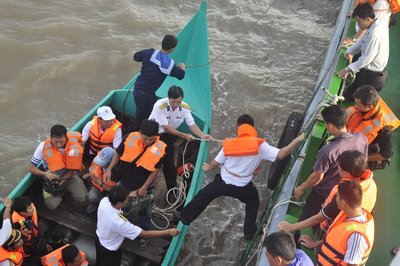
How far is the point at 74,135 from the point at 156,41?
16.4ft

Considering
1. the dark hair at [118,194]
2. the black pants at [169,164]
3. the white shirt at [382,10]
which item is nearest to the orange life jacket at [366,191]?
the dark hair at [118,194]

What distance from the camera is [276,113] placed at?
8.34 m

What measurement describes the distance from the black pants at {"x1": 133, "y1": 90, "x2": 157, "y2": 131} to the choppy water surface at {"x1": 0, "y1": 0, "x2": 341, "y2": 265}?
1.67m

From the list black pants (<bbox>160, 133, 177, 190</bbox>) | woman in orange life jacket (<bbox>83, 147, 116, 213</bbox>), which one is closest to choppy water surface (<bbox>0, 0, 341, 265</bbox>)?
black pants (<bbox>160, 133, 177, 190</bbox>)

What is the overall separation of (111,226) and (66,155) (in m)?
1.34

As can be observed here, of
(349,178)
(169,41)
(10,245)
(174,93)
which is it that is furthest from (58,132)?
(349,178)

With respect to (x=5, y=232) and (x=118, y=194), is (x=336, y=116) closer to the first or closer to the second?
(x=118, y=194)

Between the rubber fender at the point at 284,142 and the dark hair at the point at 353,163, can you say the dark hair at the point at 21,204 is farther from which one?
the dark hair at the point at 353,163

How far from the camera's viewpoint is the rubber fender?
5.00 meters

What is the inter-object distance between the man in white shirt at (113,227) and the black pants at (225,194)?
63 centimetres

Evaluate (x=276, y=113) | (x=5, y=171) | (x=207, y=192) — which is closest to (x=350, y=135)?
(x=207, y=192)

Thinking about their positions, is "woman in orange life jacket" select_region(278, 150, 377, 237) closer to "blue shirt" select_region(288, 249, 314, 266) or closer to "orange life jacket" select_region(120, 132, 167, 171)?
"blue shirt" select_region(288, 249, 314, 266)

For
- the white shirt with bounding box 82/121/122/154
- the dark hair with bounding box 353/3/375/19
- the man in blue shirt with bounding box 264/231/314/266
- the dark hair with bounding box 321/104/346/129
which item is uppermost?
the dark hair with bounding box 353/3/375/19

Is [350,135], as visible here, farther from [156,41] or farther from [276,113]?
[156,41]
